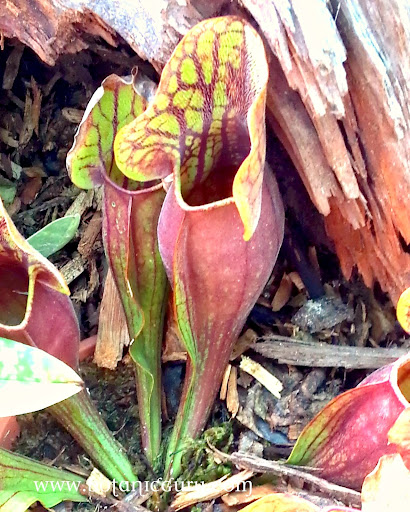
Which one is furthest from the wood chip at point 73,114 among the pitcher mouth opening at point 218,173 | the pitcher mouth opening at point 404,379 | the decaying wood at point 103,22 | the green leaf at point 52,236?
the pitcher mouth opening at point 404,379

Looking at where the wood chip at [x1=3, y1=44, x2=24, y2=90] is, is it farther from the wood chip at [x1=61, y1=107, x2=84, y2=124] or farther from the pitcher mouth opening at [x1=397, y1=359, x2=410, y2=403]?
the pitcher mouth opening at [x1=397, y1=359, x2=410, y2=403]

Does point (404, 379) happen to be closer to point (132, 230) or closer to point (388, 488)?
point (388, 488)

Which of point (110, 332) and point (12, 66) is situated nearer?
point (110, 332)

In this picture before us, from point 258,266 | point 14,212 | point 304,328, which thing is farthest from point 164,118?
point 14,212

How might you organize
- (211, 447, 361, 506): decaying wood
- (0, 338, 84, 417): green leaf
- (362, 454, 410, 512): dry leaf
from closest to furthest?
(362, 454, 410, 512): dry leaf
(0, 338, 84, 417): green leaf
(211, 447, 361, 506): decaying wood

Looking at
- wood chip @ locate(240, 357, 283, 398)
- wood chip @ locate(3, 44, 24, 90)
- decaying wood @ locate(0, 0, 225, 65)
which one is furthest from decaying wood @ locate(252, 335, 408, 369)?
wood chip @ locate(3, 44, 24, 90)

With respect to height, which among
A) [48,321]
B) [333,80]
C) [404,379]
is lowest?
[404,379]

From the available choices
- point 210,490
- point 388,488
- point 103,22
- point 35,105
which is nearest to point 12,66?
point 35,105
